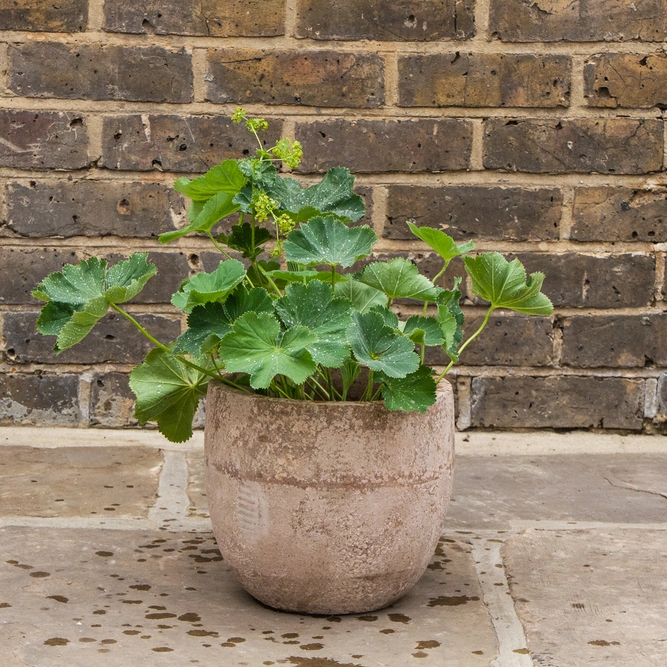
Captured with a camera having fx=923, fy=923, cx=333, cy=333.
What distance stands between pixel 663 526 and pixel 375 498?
59 centimetres

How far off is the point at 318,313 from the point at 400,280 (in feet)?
0.46

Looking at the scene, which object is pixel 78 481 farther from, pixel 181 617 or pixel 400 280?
pixel 400 280

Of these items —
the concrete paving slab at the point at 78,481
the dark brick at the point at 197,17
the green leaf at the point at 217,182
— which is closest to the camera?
the green leaf at the point at 217,182

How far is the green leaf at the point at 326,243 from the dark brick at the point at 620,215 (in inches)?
32.4

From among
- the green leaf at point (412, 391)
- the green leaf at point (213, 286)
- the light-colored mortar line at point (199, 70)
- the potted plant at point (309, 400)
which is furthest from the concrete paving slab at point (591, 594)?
the light-colored mortar line at point (199, 70)

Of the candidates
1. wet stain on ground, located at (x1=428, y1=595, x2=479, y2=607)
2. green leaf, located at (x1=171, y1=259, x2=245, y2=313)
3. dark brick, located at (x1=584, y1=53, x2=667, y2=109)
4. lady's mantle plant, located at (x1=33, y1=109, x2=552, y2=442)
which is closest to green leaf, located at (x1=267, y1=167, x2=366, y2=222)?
lady's mantle plant, located at (x1=33, y1=109, x2=552, y2=442)

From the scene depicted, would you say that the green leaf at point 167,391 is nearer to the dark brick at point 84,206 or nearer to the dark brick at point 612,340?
the dark brick at point 84,206

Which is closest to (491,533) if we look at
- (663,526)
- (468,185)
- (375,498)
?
(663,526)

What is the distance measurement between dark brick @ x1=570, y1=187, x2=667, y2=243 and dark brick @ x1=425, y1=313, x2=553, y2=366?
0.19 meters

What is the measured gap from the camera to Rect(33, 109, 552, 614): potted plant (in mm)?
985

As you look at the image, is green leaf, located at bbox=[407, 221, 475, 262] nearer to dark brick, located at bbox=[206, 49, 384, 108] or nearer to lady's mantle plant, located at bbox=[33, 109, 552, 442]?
lady's mantle plant, located at bbox=[33, 109, 552, 442]

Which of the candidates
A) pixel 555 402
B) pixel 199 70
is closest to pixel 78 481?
pixel 199 70

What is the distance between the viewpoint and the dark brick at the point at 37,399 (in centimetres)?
177

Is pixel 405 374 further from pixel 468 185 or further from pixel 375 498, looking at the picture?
pixel 468 185
